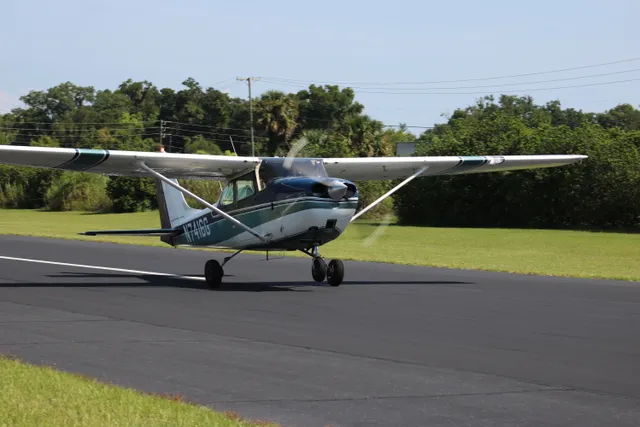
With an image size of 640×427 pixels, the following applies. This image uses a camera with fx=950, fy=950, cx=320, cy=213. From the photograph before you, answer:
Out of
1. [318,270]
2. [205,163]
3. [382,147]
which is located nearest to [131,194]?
[382,147]

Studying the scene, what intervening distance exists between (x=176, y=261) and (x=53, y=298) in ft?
33.6

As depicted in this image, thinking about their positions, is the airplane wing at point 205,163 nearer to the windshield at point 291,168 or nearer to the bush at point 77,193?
the windshield at point 291,168

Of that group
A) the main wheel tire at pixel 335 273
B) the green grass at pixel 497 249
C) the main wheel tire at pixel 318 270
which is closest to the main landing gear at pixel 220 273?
the main wheel tire at pixel 335 273

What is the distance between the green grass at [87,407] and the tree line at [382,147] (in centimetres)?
1171

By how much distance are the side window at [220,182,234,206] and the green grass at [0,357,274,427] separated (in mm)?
11429

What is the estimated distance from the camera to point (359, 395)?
8.40m

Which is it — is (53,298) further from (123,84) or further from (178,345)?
(123,84)

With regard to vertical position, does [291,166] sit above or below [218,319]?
above

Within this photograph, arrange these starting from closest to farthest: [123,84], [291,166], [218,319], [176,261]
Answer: [218,319]
[291,166]
[176,261]
[123,84]

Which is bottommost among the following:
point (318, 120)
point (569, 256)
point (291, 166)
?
point (569, 256)

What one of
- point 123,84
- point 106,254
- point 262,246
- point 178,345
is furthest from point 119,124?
point 178,345

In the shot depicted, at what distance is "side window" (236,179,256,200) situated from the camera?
63.7 ft

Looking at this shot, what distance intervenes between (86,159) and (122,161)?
0.74 metres

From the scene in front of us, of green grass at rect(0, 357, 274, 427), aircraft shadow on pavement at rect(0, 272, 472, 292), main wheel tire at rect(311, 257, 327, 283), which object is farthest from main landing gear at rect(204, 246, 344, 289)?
green grass at rect(0, 357, 274, 427)
